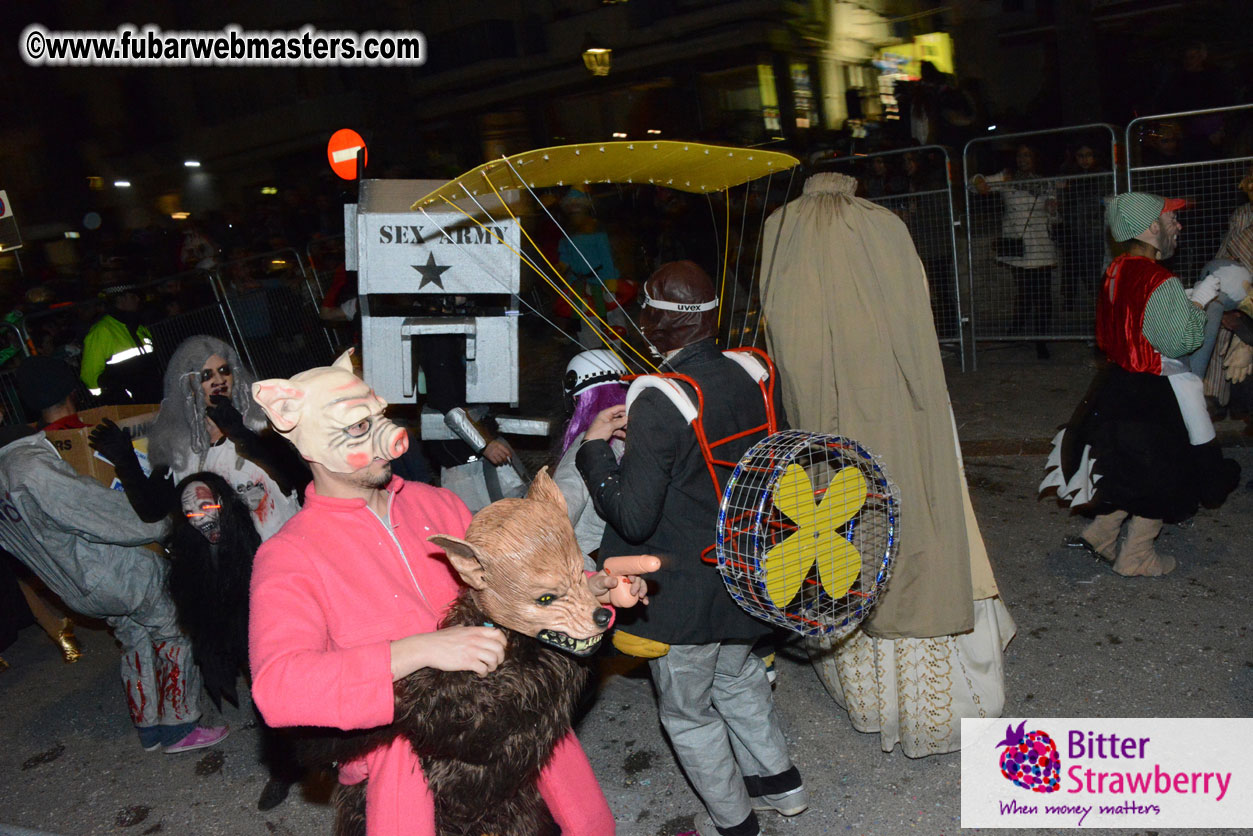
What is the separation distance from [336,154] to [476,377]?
399cm

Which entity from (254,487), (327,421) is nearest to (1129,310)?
(327,421)

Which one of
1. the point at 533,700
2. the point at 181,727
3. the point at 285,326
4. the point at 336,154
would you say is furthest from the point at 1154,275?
the point at 285,326

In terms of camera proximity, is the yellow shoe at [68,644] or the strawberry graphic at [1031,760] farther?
the yellow shoe at [68,644]

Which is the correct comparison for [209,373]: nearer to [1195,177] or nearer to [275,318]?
[275,318]

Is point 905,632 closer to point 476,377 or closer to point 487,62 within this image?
point 476,377

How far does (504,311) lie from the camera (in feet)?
13.8

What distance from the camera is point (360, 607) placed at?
6.79 feet

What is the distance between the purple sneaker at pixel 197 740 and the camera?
4469mm

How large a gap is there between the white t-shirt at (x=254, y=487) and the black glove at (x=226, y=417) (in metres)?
0.11

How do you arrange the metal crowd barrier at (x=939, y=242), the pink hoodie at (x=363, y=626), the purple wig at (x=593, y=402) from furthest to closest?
1. the metal crowd barrier at (x=939, y=242)
2. the purple wig at (x=593, y=402)
3. the pink hoodie at (x=363, y=626)

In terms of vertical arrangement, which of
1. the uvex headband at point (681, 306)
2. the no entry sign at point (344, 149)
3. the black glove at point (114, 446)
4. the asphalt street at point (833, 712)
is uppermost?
the no entry sign at point (344, 149)

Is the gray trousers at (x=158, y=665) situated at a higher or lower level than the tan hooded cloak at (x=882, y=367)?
lower

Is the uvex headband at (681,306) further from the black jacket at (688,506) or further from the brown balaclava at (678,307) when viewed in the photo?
the black jacket at (688,506)

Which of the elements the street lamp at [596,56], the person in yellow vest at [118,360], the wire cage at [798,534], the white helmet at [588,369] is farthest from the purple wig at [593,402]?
the street lamp at [596,56]
